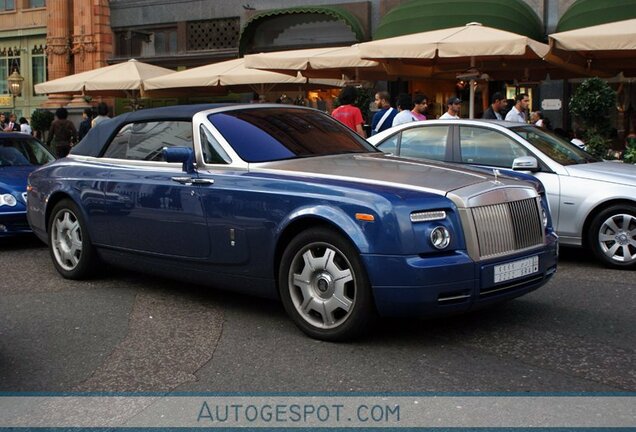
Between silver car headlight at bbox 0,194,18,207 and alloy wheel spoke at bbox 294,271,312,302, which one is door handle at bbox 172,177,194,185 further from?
silver car headlight at bbox 0,194,18,207

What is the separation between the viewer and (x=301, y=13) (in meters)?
22.0

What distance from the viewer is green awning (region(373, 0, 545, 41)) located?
17766mm

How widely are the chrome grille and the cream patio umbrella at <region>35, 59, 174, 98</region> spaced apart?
13.0 m

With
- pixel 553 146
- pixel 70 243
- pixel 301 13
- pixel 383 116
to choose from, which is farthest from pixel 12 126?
pixel 553 146

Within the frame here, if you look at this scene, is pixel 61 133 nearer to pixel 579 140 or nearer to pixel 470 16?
pixel 470 16

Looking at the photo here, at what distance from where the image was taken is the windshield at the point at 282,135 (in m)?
6.06

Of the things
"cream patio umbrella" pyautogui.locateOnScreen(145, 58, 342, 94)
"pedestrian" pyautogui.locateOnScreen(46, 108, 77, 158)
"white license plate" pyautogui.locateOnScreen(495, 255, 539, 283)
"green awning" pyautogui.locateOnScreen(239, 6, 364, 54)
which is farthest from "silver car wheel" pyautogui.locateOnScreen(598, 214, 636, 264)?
"green awning" pyautogui.locateOnScreen(239, 6, 364, 54)

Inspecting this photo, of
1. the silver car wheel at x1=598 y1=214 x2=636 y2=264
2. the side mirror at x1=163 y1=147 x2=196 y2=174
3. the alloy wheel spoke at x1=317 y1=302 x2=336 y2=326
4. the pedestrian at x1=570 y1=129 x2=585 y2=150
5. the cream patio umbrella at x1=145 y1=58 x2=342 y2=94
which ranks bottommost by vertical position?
the alloy wheel spoke at x1=317 y1=302 x2=336 y2=326

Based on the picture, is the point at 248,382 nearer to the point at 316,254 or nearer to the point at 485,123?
→ the point at 316,254

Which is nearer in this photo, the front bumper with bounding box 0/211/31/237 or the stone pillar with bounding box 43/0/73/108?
the front bumper with bounding box 0/211/31/237

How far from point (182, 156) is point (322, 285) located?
1603mm

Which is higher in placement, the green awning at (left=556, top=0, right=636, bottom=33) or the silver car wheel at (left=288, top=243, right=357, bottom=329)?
the green awning at (left=556, top=0, right=636, bottom=33)

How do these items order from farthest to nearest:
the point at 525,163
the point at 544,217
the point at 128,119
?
→ 1. the point at 525,163
2. the point at 128,119
3. the point at 544,217

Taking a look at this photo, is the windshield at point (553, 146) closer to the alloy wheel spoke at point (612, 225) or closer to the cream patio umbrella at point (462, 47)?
the alloy wheel spoke at point (612, 225)
